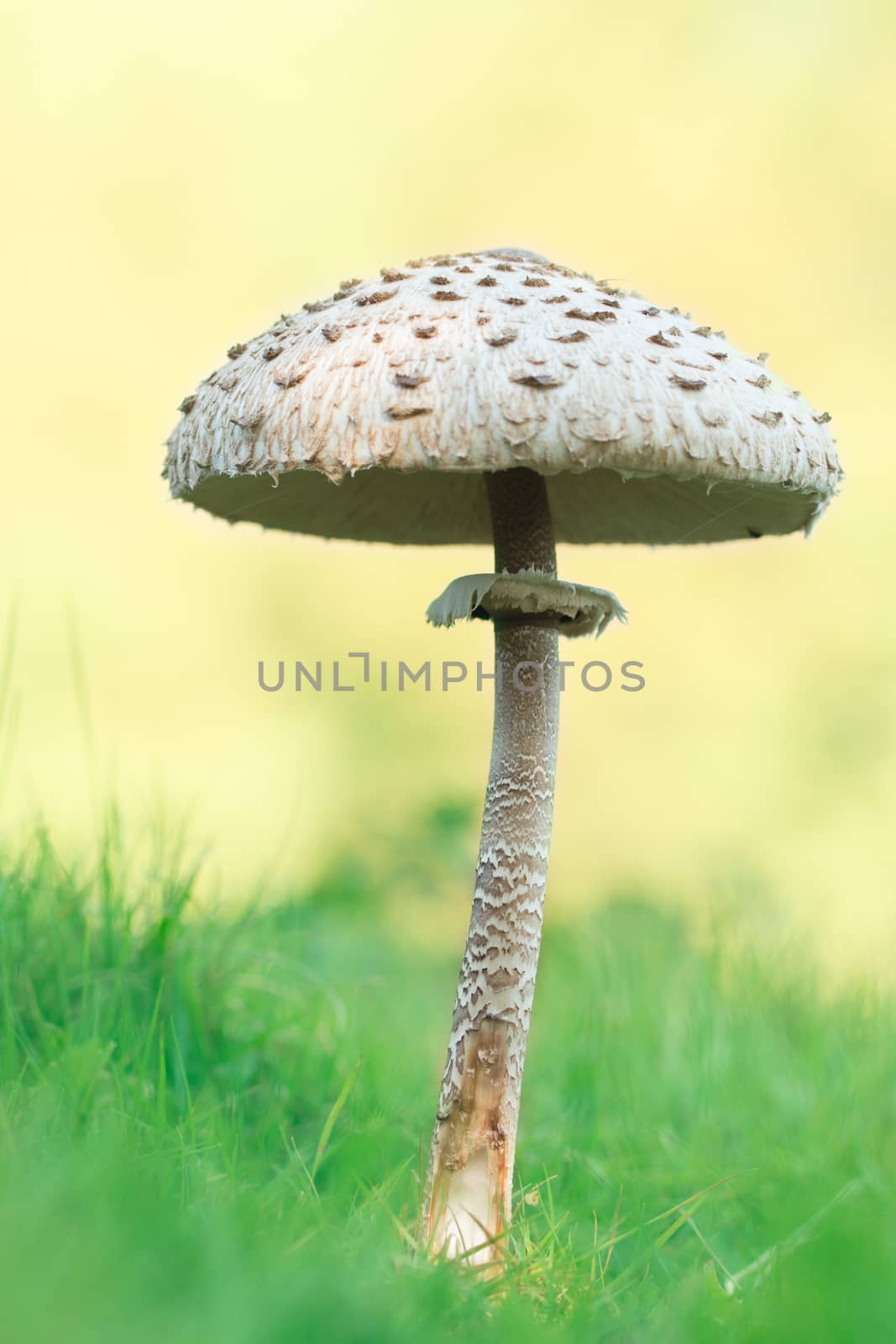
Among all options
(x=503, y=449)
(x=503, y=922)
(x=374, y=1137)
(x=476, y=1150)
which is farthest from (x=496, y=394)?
(x=374, y=1137)

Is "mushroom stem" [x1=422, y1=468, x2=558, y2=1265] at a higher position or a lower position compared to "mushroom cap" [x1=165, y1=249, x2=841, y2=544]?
lower

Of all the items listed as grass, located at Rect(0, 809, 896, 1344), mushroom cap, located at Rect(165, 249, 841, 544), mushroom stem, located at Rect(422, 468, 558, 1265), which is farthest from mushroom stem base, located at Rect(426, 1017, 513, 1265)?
mushroom cap, located at Rect(165, 249, 841, 544)

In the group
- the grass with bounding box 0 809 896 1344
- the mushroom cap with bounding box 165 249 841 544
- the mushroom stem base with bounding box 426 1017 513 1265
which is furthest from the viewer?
the mushroom stem base with bounding box 426 1017 513 1265

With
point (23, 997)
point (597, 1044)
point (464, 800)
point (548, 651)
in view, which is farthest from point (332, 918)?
point (548, 651)

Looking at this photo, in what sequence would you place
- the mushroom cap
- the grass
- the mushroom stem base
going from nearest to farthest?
the grass, the mushroom cap, the mushroom stem base

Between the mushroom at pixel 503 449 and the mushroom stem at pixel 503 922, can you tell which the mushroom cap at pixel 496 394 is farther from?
the mushroom stem at pixel 503 922

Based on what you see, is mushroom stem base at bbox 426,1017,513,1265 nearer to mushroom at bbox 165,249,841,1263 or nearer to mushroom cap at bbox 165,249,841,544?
mushroom at bbox 165,249,841,1263

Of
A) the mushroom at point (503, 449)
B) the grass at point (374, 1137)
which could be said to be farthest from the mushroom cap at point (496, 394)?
the grass at point (374, 1137)
